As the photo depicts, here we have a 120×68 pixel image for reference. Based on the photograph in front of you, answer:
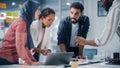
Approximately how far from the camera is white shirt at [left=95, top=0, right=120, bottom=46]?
4023 millimetres

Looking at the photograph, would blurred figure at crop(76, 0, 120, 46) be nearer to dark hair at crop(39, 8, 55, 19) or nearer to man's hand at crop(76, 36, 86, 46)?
man's hand at crop(76, 36, 86, 46)

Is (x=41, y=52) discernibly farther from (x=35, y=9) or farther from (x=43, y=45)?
(x=35, y=9)

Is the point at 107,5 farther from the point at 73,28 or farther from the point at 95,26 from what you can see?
the point at 73,28

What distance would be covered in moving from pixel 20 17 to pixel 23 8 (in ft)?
0.55

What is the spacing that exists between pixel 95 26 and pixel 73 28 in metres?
0.38

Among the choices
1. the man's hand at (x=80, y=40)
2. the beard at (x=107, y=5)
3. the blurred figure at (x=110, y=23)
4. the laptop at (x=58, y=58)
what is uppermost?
the beard at (x=107, y=5)

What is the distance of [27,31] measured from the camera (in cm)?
454

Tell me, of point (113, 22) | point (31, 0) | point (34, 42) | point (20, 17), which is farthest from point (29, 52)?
point (113, 22)

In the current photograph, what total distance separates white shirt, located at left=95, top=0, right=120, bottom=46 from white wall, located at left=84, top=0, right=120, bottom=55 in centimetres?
10

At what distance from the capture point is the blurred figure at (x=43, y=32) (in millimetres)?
4539

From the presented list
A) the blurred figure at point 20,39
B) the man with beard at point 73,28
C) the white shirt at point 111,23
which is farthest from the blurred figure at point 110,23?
the blurred figure at point 20,39

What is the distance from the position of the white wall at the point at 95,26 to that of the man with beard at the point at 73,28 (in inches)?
3.4

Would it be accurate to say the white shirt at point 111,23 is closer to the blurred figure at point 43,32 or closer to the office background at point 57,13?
the office background at point 57,13

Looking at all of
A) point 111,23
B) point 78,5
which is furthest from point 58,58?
point 78,5
